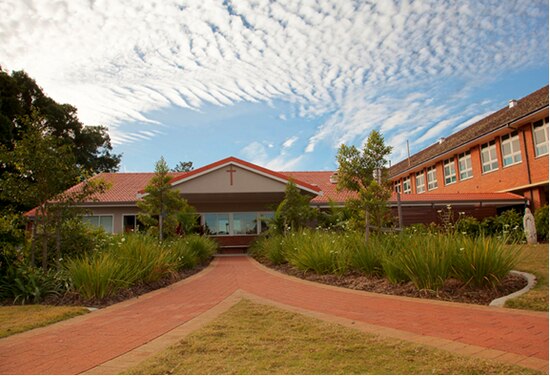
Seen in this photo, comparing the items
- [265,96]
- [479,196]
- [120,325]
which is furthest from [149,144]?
[479,196]

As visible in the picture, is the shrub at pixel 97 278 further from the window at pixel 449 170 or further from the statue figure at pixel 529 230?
the window at pixel 449 170

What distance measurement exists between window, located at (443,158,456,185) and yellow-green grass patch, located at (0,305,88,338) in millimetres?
27184

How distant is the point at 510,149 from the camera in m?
22.9

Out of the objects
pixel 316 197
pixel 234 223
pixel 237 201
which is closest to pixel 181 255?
pixel 237 201

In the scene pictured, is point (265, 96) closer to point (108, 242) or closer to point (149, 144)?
point (108, 242)

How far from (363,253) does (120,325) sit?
539cm

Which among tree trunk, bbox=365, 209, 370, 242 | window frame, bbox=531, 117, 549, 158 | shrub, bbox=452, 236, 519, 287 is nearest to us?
shrub, bbox=452, 236, 519, 287

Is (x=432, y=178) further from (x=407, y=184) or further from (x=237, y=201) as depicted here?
(x=237, y=201)

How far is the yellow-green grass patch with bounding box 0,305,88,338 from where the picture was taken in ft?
18.9

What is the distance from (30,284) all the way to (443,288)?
25.3ft

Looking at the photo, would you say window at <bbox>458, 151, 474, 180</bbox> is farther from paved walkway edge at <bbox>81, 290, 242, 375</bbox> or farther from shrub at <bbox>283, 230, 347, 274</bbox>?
paved walkway edge at <bbox>81, 290, 242, 375</bbox>

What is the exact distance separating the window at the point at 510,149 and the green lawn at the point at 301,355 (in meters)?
21.3

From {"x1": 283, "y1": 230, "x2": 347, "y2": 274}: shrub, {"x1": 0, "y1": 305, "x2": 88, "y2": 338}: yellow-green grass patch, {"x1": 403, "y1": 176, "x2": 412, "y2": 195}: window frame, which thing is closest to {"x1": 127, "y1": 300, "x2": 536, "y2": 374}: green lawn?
{"x1": 0, "y1": 305, "x2": 88, "y2": 338}: yellow-green grass patch

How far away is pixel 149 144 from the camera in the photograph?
56.7 ft
